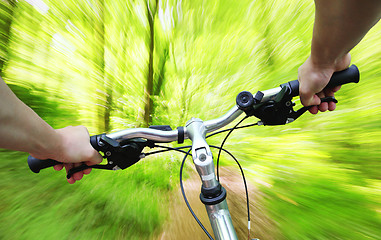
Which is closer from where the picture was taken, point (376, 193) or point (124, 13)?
point (376, 193)

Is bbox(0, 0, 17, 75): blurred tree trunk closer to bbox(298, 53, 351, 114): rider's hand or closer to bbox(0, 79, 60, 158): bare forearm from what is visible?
bbox(0, 79, 60, 158): bare forearm

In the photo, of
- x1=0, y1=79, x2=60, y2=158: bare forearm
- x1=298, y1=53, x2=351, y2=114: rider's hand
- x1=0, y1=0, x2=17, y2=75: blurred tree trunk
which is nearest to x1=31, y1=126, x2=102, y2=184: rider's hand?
x1=0, y1=79, x2=60, y2=158: bare forearm

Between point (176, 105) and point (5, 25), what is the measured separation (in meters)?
1.37

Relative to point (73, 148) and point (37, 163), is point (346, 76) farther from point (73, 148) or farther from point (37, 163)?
point (37, 163)

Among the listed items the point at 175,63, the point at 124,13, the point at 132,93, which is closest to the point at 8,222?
the point at 132,93

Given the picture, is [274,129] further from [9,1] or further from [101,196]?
[9,1]

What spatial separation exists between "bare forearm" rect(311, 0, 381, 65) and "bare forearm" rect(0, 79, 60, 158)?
2.27 feet

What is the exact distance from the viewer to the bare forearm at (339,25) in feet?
0.99

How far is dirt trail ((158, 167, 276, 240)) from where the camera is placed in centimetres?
84

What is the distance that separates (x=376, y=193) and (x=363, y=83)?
463 mm

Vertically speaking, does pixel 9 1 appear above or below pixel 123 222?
above

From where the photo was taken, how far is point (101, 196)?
111cm

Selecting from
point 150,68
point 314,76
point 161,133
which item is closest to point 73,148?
point 161,133

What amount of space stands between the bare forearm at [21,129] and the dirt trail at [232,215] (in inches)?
32.5
